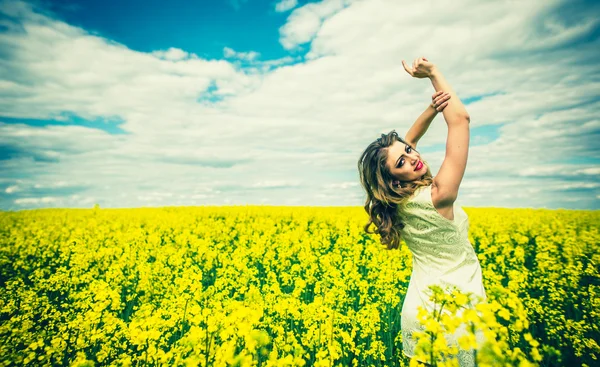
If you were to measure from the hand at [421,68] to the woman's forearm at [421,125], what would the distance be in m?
0.33

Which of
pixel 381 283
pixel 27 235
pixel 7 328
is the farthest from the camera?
pixel 27 235

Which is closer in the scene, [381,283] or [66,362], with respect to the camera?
[66,362]

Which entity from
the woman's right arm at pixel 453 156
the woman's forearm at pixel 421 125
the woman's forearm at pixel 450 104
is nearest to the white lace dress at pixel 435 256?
the woman's right arm at pixel 453 156

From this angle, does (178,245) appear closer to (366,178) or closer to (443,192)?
(366,178)

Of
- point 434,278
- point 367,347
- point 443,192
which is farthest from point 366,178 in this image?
point 367,347

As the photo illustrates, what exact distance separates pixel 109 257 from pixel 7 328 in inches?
220

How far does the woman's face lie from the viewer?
2.72 m

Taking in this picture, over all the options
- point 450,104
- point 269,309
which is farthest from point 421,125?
point 269,309

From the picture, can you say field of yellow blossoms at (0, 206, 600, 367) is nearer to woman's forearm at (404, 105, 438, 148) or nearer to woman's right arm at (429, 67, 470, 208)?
woman's right arm at (429, 67, 470, 208)

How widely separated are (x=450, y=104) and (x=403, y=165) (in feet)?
2.00

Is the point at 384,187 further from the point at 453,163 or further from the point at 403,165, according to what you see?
the point at 453,163

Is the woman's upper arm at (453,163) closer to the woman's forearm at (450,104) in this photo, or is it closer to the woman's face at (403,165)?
the woman's forearm at (450,104)

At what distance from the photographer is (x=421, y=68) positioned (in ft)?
9.23

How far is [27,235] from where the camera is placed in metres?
11.8
